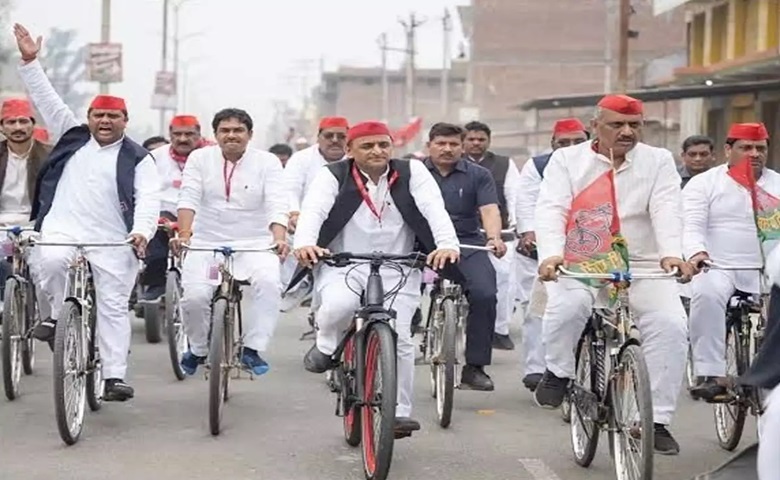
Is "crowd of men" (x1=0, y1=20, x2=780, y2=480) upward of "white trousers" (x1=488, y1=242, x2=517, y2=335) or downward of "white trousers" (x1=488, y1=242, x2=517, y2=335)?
upward

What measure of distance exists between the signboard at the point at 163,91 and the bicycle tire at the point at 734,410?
133ft

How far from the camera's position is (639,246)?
8328 millimetres

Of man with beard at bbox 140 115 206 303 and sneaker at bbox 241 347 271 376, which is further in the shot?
man with beard at bbox 140 115 206 303

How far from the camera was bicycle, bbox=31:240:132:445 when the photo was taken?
8.52 meters

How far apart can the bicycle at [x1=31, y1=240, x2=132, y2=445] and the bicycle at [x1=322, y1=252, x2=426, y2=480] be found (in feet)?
4.94

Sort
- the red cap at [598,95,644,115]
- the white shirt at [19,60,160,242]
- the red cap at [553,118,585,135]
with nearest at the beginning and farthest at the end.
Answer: the red cap at [598,95,644,115]
the white shirt at [19,60,160,242]
the red cap at [553,118,585,135]

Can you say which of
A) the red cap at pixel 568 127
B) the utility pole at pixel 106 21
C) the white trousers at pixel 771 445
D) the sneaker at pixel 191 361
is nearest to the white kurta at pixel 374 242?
the sneaker at pixel 191 361

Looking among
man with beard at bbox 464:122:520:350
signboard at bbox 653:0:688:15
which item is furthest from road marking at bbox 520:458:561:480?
signboard at bbox 653:0:688:15

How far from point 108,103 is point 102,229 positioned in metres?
0.79

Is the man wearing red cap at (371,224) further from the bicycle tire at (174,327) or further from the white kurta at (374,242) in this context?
the bicycle tire at (174,327)

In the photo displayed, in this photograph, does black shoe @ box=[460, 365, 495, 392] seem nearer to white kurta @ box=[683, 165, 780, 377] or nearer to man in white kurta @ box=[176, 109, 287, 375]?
man in white kurta @ box=[176, 109, 287, 375]

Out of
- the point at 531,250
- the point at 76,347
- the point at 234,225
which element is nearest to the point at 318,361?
the point at 76,347

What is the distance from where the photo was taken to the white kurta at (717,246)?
9477 mm

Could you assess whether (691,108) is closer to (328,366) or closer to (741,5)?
(741,5)
